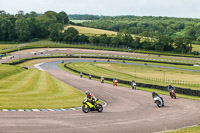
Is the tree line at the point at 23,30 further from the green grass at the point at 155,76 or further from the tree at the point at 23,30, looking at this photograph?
the green grass at the point at 155,76

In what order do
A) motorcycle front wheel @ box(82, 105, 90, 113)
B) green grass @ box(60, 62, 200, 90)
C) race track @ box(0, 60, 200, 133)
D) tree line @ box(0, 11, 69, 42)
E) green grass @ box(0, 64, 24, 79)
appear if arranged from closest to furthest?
race track @ box(0, 60, 200, 133) → motorcycle front wheel @ box(82, 105, 90, 113) → green grass @ box(0, 64, 24, 79) → green grass @ box(60, 62, 200, 90) → tree line @ box(0, 11, 69, 42)

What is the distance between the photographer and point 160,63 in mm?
102500

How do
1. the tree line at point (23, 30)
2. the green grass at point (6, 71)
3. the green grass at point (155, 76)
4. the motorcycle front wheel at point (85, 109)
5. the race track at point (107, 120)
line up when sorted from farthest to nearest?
the tree line at point (23, 30) < the green grass at point (155, 76) < the green grass at point (6, 71) < the motorcycle front wheel at point (85, 109) < the race track at point (107, 120)

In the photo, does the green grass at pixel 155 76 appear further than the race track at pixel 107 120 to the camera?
Yes

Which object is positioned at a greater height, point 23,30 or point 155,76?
point 23,30

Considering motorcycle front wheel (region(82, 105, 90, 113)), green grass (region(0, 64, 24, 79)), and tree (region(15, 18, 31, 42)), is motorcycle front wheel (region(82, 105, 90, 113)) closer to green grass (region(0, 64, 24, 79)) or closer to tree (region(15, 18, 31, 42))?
green grass (region(0, 64, 24, 79))

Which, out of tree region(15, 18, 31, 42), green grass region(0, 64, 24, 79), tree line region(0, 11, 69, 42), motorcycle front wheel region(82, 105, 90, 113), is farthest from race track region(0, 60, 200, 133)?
tree region(15, 18, 31, 42)

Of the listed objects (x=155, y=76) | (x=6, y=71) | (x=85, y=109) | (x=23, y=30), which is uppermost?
(x=23, y=30)

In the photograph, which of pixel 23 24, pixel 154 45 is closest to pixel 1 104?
pixel 154 45

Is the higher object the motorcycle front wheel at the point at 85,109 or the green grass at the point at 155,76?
the motorcycle front wheel at the point at 85,109

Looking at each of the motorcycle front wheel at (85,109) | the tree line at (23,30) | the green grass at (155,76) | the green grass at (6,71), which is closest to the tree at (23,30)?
the tree line at (23,30)

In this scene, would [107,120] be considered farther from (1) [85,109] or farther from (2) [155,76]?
(2) [155,76]

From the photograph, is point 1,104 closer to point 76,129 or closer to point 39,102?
point 39,102

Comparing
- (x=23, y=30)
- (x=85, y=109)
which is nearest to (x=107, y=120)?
(x=85, y=109)
